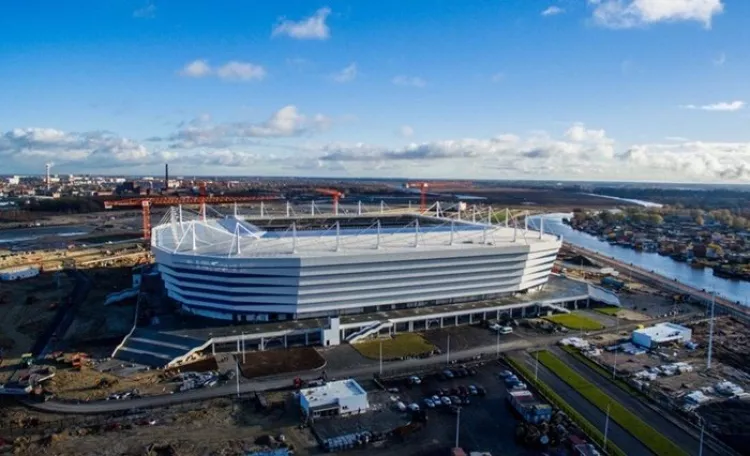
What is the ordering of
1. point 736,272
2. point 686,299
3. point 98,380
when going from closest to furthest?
point 98,380 < point 686,299 < point 736,272

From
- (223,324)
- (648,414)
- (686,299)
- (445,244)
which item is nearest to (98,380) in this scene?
(223,324)

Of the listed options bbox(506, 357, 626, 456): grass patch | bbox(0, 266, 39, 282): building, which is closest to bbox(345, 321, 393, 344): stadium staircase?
bbox(506, 357, 626, 456): grass patch

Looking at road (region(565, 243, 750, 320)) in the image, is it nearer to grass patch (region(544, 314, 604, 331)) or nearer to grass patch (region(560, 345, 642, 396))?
grass patch (region(544, 314, 604, 331))

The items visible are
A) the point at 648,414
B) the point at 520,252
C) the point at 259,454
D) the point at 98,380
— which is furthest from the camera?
the point at 520,252

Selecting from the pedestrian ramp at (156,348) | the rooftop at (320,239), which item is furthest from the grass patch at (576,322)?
the pedestrian ramp at (156,348)

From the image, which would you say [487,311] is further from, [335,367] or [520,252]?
[335,367]

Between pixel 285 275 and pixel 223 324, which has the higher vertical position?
pixel 285 275

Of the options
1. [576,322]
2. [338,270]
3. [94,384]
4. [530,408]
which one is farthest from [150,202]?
[530,408]

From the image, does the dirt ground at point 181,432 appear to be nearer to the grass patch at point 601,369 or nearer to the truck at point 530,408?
the truck at point 530,408
